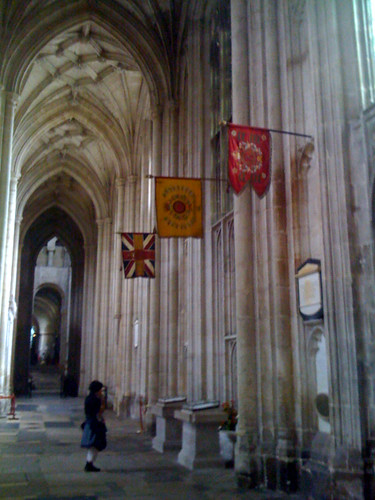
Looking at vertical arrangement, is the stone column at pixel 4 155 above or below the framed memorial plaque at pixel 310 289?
Answer: above

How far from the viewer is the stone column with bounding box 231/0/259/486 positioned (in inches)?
345

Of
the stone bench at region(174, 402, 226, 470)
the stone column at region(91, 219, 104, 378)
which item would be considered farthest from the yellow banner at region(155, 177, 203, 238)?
the stone column at region(91, 219, 104, 378)

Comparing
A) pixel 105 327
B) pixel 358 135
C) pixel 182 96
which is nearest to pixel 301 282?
pixel 358 135

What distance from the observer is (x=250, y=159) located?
902cm

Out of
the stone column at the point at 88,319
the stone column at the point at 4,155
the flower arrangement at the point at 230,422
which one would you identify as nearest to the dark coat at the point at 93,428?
the flower arrangement at the point at 230,422

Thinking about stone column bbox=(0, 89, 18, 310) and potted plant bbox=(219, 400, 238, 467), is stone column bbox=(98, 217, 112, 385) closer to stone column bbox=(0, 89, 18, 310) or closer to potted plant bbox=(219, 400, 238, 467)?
stone column bbox=(0, 89, 18, 310)

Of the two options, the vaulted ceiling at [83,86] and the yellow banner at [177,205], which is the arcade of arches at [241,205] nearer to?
the vaulted ceiling at [83,86]

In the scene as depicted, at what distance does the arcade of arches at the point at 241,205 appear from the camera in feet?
24.9

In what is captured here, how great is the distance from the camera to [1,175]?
16812 millimetres

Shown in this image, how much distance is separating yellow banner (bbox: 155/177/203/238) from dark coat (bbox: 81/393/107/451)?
3913 millimetres

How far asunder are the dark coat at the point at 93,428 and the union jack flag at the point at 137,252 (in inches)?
247

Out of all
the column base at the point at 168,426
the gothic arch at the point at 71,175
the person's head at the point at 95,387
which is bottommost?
the column base at the point at 168,426

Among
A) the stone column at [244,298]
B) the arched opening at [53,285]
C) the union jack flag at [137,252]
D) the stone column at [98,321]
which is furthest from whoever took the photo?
the arched opening at [53,285]

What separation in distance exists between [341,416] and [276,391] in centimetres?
169
